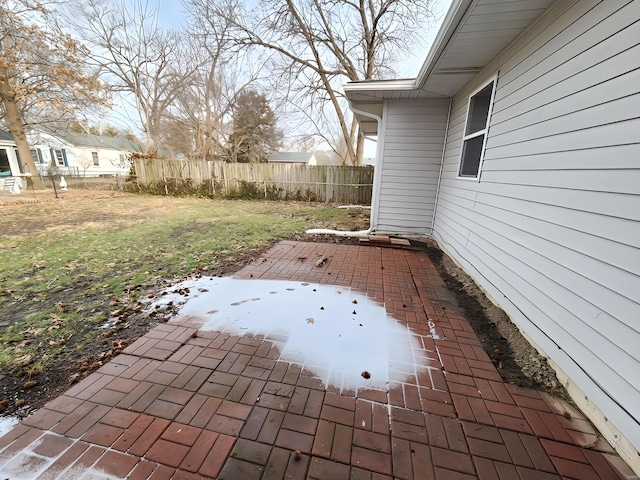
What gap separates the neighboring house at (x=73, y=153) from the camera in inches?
856

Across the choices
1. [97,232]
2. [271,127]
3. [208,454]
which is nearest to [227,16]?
[271,127]

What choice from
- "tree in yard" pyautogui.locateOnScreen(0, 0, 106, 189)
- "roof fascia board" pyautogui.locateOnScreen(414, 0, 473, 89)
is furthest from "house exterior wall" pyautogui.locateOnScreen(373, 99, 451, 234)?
"tree in yard" pyautogui.locateOnScreen(0, 0, 106, 189)

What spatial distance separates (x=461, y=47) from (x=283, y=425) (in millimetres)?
4124

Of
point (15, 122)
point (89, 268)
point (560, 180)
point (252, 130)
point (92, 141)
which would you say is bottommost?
point (89, 268)

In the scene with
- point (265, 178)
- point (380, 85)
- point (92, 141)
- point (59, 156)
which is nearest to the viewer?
point (380, 85)

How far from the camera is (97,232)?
5785mm

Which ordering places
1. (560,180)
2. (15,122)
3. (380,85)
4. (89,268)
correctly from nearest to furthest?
(560,180) → (89,268) → (380,85) → (15,122)

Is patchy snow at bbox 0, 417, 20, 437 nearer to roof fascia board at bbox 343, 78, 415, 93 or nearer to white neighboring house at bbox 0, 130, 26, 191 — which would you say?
roof fascia board at bbox 343, 78, 415, 93

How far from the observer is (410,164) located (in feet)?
18.1

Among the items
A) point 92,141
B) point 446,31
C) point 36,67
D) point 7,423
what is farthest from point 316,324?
point 92,141

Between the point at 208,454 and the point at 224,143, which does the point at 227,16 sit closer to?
the point at 224,143

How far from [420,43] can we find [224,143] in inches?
586

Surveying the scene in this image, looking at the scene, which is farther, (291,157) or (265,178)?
(291,157)

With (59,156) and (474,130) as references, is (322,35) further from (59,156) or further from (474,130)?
(59,156)
